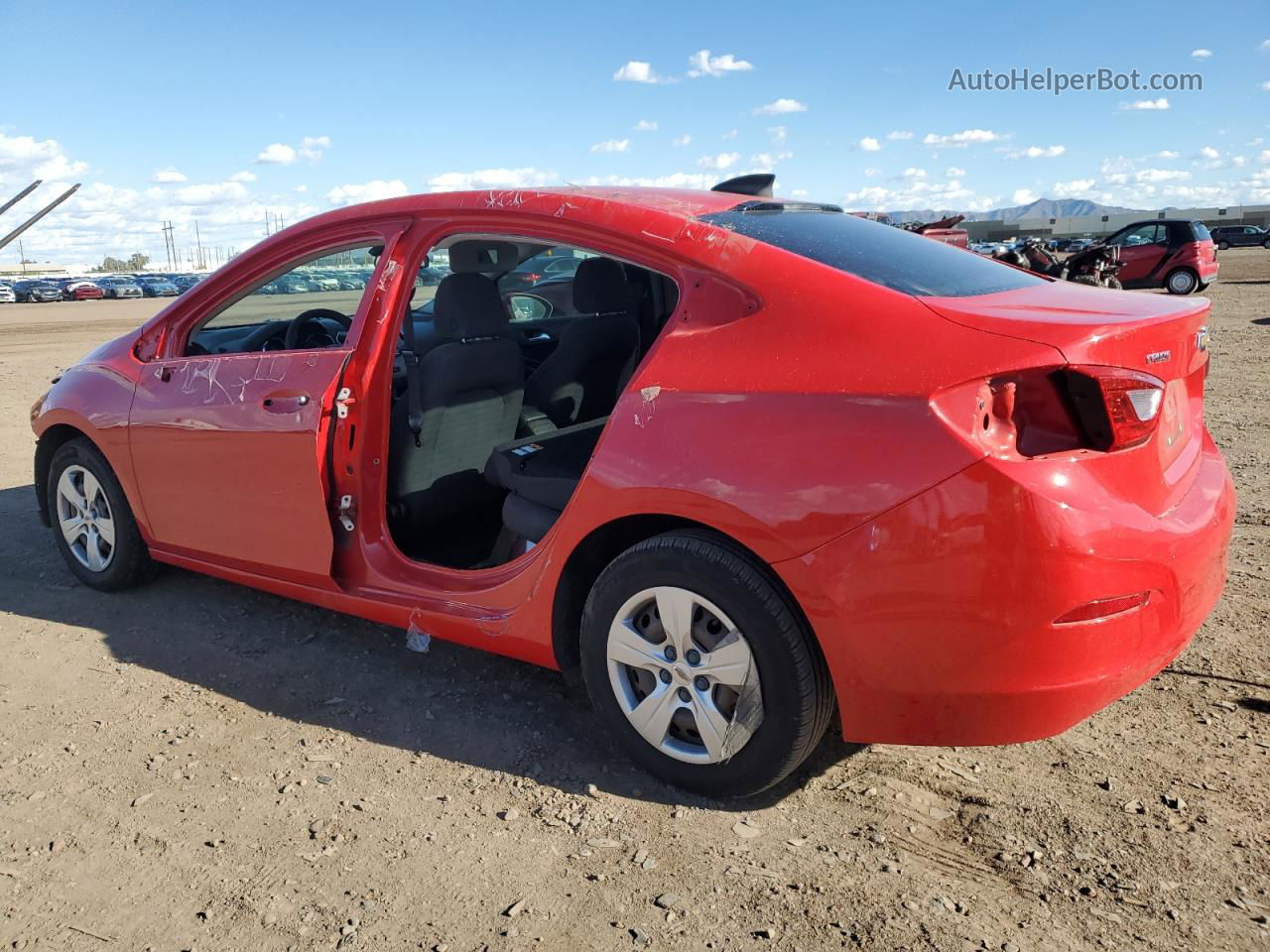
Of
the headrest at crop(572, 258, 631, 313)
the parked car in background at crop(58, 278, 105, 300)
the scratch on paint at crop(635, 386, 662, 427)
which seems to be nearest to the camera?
the scratch on paint at crop(635, 386, 662, 427)

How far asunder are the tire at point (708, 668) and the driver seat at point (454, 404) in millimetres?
1196

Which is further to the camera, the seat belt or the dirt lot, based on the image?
the seat belt

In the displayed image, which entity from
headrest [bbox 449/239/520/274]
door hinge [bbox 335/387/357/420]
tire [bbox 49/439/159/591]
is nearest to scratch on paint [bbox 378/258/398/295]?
headrest [bbox 449/239/520/274]

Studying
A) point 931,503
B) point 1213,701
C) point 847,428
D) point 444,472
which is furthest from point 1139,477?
point 444,472

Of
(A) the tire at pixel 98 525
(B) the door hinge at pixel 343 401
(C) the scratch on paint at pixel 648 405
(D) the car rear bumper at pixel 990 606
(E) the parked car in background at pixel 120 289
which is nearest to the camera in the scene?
(D) the car rear bumper at pixel 990 606

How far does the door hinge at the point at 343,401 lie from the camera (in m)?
3.49

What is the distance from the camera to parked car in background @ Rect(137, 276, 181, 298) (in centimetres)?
5716

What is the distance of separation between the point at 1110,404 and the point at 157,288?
209ft

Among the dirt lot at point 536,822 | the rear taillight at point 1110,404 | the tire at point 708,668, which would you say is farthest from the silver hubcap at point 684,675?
the rear taillight at point 1110,404

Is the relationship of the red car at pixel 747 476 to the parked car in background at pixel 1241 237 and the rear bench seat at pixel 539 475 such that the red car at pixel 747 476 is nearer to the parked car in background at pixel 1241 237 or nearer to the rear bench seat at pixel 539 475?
the rear bench seat at pixel 539 475

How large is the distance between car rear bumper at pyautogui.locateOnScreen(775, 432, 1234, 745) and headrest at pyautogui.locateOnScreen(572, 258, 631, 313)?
1.96 meters

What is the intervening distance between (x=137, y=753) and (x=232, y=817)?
1.93ft

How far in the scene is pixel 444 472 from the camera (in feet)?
12.8

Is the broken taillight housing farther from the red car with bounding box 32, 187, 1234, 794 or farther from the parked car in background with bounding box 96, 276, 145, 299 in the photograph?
the parked car in background with bounding box 96, 276, 145, 299
